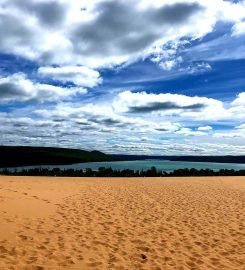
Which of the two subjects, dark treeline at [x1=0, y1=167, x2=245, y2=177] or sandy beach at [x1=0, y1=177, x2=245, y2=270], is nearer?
sandy beach at [x1=0, y1=177, x2=245, y2=270]

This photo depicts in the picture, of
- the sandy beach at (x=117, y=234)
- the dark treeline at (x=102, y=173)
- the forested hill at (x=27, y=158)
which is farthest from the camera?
the forested hill at (x=27, y=158)

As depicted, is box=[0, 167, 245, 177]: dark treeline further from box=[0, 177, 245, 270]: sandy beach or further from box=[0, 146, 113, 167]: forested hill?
box=[0, 146, 113, 167]: forested hill

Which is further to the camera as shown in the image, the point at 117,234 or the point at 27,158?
the point at 27,158

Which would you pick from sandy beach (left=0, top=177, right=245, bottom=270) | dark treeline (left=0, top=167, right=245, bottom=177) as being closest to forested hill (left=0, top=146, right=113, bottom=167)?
dark treeline (left=0, top=167, right=245, bottom=177)

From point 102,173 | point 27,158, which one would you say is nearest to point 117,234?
point 102,173

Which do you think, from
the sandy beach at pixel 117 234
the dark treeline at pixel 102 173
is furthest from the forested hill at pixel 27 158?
the sandy beach at pixel 117 234

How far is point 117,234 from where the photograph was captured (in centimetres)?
1173

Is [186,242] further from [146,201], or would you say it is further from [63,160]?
[63,160]

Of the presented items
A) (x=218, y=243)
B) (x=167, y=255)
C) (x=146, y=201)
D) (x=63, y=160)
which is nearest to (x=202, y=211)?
(x=146, y=201)

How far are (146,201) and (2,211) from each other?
8.35m

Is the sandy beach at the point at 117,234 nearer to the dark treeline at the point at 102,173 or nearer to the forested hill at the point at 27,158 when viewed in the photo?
the dark treeline at the point at 102,173

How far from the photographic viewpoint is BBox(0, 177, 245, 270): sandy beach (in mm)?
8930

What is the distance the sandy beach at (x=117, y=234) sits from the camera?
893 centimetres

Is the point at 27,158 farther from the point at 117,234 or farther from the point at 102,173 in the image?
the point at 117,234
